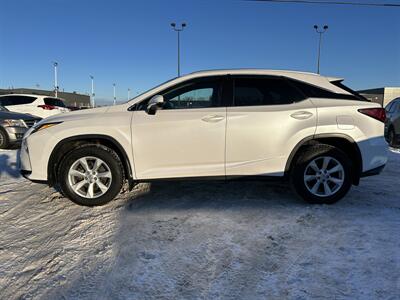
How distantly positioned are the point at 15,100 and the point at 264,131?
532 inches

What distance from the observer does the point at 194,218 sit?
4.31 metres

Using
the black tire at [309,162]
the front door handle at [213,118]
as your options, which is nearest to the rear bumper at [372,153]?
the black tire at [309,162]

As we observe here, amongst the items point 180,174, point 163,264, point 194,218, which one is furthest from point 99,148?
point 163,264

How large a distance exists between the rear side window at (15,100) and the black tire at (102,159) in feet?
38.5

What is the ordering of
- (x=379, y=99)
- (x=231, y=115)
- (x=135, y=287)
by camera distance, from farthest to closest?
(x=379, y=99) < (x=231, y=115) < (x=135, y=287)

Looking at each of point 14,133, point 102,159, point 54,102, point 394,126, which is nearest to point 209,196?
point 102,159

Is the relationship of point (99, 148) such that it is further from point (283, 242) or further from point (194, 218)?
point (283, 242)

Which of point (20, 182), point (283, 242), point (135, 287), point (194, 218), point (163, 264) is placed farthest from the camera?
point (20, 182)

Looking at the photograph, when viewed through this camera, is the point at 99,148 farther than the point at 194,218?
Yes

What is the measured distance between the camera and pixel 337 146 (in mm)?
4852

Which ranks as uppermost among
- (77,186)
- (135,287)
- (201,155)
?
(201,155)

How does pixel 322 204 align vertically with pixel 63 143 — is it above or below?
below

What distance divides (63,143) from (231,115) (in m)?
2.18

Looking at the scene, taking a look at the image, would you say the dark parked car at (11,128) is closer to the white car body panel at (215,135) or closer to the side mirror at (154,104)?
the white car body panel at (215,135)
